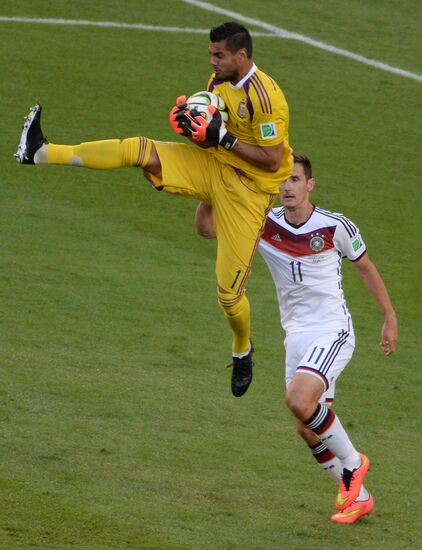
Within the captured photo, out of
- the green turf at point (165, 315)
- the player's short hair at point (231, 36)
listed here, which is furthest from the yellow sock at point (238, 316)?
the player's short hair at point (231, 36)

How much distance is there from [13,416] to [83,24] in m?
15.3

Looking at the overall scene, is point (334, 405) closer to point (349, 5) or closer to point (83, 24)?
point (83, 24)

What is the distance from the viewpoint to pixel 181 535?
334 inches

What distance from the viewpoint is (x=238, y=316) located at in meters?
10.1

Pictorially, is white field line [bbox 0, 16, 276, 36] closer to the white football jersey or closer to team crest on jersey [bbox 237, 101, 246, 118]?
team crest on jersey [bbox 237, 101, 246, 118]

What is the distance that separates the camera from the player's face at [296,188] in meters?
9.47

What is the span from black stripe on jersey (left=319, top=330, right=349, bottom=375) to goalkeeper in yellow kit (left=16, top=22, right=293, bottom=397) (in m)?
0.96

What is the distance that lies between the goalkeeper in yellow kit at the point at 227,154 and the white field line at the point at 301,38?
605 inches

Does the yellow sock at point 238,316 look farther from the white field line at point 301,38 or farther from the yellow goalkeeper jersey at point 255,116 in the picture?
the white field line at point 301,38

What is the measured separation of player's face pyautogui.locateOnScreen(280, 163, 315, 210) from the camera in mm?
9469

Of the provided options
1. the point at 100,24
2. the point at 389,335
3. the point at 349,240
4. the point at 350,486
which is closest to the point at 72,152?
the point at 349,240

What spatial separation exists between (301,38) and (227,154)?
54.1 feet

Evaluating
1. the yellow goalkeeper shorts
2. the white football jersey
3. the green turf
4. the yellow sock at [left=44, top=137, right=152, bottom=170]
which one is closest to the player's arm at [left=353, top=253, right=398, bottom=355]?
the white football jersey

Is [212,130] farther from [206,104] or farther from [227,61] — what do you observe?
[227,61]
